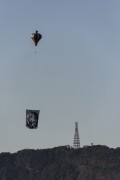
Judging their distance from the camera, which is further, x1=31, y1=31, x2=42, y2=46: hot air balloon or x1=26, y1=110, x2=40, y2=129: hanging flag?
x1=31, y1=31, x2=42, y2=46: hot air balloon

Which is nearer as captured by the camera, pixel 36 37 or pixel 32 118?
pixel 32 118

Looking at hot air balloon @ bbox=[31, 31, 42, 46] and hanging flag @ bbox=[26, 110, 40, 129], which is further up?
hot air balloon @ bbox=[31, 31, 42, 46]

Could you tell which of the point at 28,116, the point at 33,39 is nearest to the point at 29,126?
the point at 28,116

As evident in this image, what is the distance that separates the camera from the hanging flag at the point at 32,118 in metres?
64.6

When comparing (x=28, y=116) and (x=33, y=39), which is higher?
(x=33, y=39)

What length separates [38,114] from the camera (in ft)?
215

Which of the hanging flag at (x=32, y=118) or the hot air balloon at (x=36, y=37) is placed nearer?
the hanging flag at (x=32, y=118)

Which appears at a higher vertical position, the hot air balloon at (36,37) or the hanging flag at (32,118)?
the hot air balloon at (36,37)

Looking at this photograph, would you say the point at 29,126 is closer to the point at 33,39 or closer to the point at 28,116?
the point at 28,116

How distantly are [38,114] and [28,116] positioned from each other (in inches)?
50.8

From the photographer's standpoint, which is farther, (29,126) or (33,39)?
(33,39)

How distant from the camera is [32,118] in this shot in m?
65.1

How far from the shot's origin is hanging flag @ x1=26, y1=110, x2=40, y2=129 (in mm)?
64625

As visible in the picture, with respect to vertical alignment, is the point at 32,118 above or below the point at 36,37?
below
